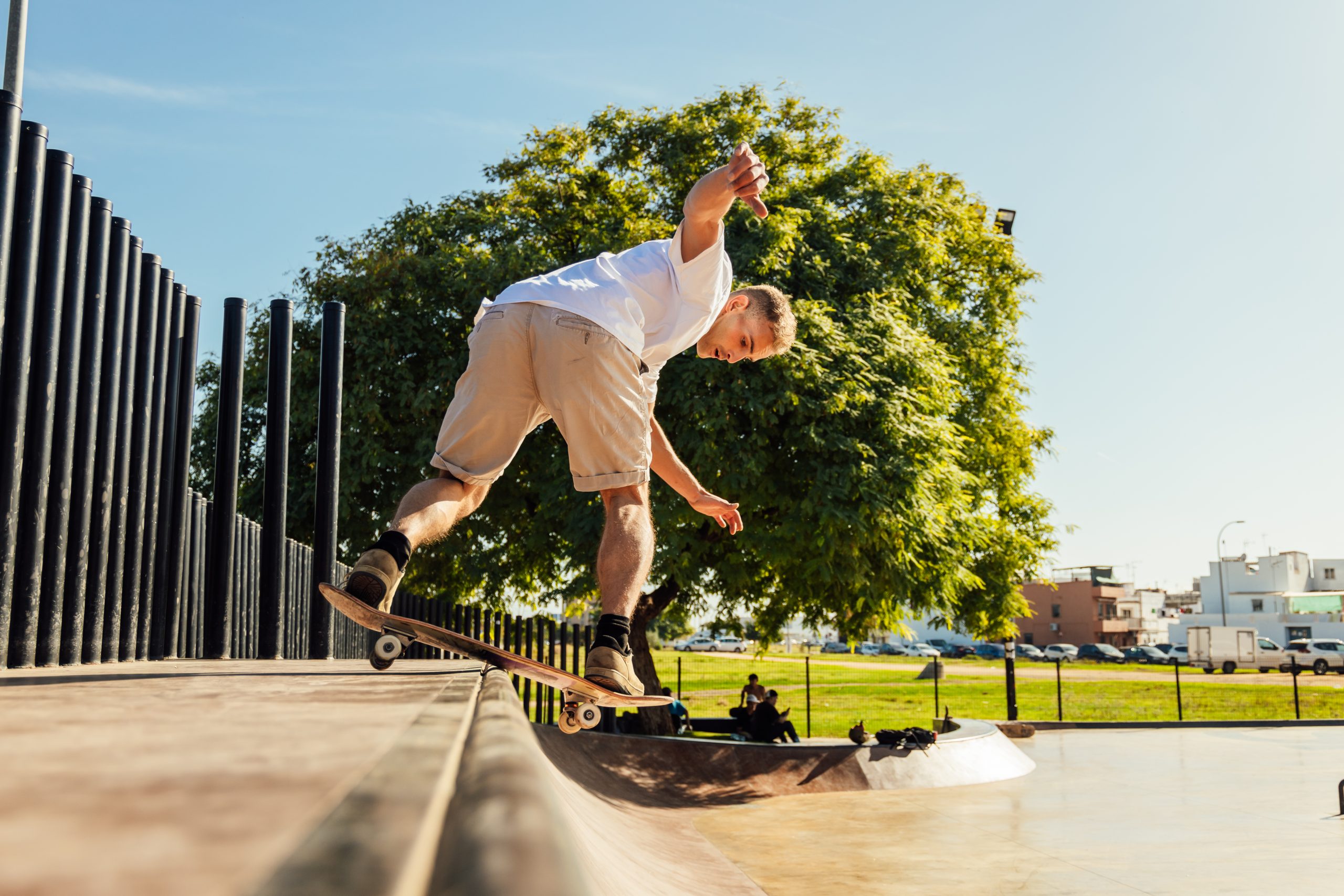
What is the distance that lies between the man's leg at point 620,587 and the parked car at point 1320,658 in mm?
61441

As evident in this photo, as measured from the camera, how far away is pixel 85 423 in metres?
4.22

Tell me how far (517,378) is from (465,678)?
4.94 ft

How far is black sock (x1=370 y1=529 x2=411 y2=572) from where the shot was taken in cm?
346

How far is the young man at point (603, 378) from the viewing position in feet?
11.2

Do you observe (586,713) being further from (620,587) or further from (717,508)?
(717,508)

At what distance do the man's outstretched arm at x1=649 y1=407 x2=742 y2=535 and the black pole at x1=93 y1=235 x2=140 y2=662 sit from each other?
101 inches

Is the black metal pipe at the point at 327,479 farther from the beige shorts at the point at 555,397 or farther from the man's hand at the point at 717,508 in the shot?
the beige shorts at the point at 555,397

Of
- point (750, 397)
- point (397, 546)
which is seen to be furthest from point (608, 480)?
point (750, 397)

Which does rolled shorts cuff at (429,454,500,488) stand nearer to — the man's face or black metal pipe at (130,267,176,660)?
the man's face

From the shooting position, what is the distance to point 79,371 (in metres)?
Answer: 4.19

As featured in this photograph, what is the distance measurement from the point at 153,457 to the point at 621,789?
7.44m

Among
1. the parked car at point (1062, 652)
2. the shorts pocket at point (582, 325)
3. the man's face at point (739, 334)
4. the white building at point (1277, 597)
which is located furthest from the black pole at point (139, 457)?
the white building at point (1277, 597)

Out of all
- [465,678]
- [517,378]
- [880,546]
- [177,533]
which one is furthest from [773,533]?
[465,678]

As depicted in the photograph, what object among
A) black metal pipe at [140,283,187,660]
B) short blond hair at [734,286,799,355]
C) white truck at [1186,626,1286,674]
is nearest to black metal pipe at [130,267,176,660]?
black metal pipe at [140,283,187,660]
